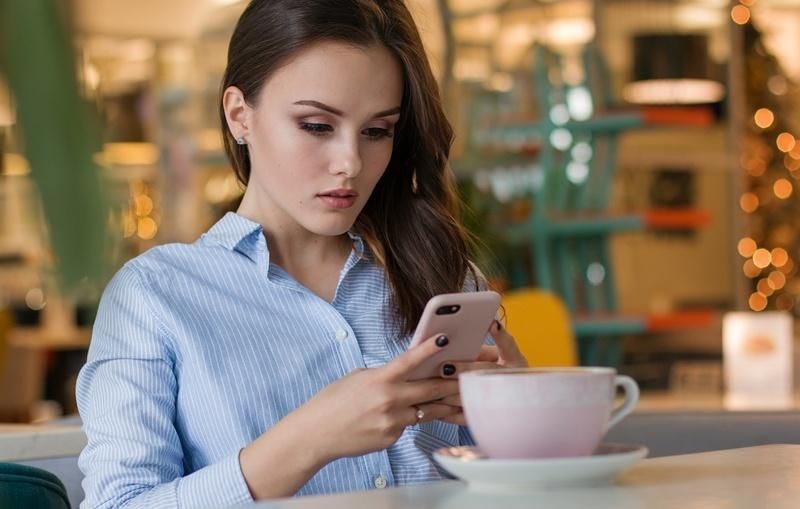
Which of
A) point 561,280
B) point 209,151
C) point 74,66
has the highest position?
point 74,66

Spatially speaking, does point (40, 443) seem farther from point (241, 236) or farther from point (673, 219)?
point (673, 219)

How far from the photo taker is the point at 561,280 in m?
5.41

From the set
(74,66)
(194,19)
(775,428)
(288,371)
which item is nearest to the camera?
(74,66)

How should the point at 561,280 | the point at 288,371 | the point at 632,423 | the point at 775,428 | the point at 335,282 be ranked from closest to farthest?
the point at 288,371 → the point at 335,282 → the point at 775,428 → the point at 632,423 → the point at 561,280

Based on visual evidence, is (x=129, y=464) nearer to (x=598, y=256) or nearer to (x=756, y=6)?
(x=598, y=256)

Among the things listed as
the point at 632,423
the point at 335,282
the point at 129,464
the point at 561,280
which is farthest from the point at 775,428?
the point at 561,280

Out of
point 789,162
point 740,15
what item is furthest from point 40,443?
point 740,15

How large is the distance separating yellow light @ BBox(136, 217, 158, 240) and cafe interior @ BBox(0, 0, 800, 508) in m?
0.01

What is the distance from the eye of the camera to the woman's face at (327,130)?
51.4 inches

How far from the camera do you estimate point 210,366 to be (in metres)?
1.28

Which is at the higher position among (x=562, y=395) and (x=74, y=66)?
(x=74, y=66)

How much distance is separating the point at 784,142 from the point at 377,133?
6.34 m

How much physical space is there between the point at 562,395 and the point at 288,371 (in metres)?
A: 0.51

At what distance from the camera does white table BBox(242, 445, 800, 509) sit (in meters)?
0.81
